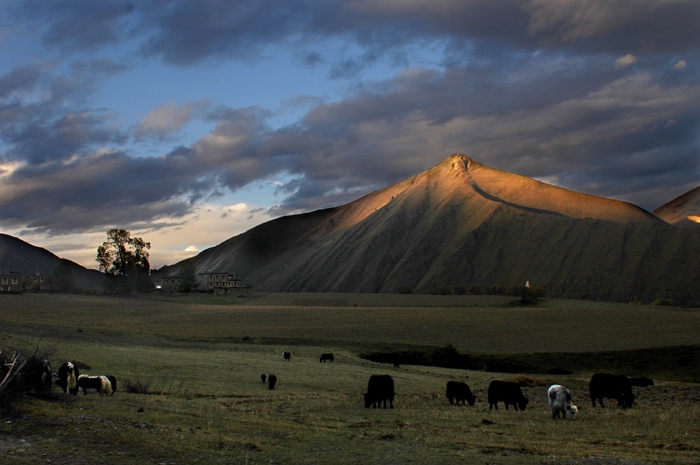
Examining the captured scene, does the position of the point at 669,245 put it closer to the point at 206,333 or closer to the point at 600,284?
the point at 600,284

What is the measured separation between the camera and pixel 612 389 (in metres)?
26.0

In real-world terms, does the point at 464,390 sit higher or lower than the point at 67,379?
lower

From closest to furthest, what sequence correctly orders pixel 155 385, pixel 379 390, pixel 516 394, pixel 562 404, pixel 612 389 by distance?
pixel 562 404, pixel 379 390, pixel 516 394, pixel 612 389, pixel 155 385

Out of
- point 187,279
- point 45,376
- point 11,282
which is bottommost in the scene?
point 45,376

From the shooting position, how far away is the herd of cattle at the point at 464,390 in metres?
21.2

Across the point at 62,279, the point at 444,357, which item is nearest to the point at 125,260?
the point at 62,279

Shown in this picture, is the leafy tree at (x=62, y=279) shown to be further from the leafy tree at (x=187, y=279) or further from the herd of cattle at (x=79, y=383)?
the herd of cattle at (x=79, y=383)

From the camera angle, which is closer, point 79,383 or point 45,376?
point 45,376

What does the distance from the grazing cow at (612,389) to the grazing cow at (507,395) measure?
367 centimetres

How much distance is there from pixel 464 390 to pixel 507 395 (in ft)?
6.76

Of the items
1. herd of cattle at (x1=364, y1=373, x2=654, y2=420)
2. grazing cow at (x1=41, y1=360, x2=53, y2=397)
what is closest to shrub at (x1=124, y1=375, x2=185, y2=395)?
grazing cow at (x1=41, y1=360, x2=53, y2=397)

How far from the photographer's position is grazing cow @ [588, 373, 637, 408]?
25859 mm

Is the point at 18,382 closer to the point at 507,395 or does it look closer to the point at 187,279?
the point at 507,395

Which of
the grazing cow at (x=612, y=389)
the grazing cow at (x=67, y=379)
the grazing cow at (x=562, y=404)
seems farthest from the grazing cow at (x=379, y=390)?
the grazing cow at (x=67, y=379)
